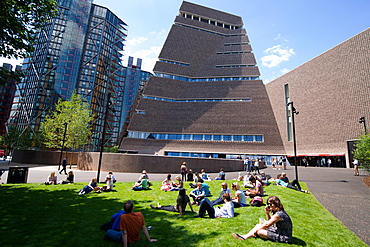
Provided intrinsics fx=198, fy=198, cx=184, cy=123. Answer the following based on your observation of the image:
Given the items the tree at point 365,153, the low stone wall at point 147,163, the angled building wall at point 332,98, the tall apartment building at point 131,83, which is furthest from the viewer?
the tall apartment building at point 131,83

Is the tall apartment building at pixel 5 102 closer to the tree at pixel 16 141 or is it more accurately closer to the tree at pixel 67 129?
the tree at pixel 16 141

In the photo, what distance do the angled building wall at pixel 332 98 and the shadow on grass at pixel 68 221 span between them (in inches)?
1133

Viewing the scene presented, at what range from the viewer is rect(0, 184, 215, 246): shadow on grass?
473 centimetres

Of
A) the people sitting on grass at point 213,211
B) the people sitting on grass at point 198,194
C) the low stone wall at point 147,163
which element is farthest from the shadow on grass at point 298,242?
the low stone wall at point 147,163

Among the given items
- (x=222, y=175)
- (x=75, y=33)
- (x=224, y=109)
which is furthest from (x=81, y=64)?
(x=222, y=175)

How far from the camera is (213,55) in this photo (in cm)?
5694

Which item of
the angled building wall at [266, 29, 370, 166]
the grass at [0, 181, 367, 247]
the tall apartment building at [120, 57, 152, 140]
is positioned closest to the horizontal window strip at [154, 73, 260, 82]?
the angled building wall at [266, 29, 370, 166]

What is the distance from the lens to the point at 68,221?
240 inches

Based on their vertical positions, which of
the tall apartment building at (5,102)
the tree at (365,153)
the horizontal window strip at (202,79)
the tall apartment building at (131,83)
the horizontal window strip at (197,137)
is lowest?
the tree at (365,153)

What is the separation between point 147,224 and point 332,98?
115 ft

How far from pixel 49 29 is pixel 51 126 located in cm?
Result: 4694

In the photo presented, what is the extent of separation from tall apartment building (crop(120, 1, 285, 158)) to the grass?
3369cm

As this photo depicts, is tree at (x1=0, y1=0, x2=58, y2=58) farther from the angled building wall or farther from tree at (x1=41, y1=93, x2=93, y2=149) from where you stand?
the angled building wall

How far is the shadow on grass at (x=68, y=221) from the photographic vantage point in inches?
186
